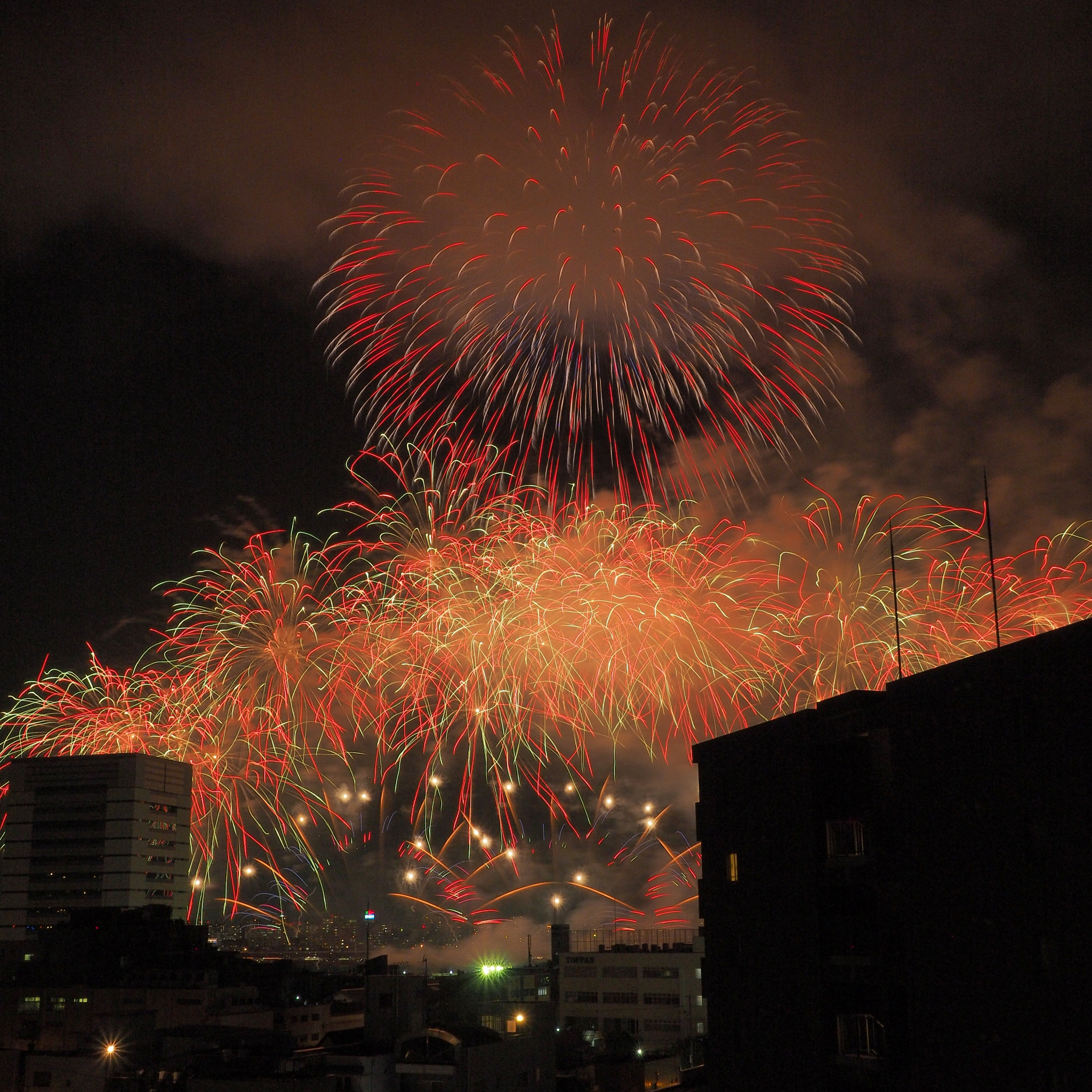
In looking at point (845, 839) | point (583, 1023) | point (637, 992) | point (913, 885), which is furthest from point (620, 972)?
point (913, 885)

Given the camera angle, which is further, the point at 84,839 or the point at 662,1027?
the point at 84,839

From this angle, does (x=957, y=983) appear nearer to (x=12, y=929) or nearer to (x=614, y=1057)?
(x=614, y=1057)

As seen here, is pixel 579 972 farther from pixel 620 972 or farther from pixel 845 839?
pixel 845 839

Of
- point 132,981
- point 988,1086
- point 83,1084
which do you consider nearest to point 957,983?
point 988,1086

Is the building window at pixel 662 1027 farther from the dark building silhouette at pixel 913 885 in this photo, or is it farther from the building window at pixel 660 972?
the dark building silhouette at pixel 913 885

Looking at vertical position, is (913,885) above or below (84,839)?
below
